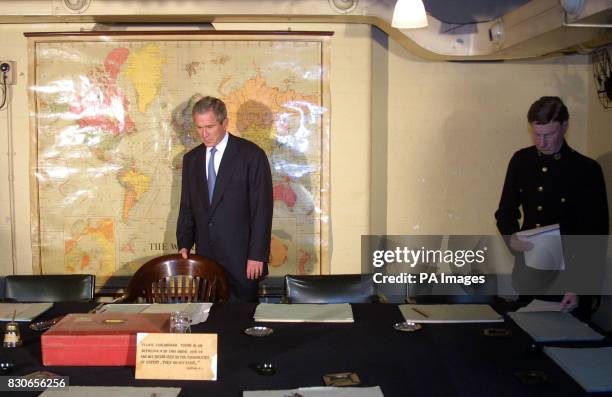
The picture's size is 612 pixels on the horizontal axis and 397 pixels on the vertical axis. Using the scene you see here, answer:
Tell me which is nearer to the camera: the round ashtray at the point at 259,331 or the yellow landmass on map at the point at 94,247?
the round ashtray at the point at 259,331

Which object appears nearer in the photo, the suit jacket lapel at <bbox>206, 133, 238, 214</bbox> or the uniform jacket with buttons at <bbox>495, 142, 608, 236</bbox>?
the uniform jacket with buttons at <bbox>495, 142, 608, 236</bbox>

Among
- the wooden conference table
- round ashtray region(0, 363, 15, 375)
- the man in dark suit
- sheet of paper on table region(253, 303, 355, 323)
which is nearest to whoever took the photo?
the wooden conference table

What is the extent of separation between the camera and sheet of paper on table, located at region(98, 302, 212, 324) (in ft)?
9.98

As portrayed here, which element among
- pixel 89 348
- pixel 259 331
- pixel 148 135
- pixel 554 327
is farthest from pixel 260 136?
pixel 89 348

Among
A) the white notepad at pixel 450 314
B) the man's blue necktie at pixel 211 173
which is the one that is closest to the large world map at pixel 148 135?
the man's blue necktie at pixel 211 173

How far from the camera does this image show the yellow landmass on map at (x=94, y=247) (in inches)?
210

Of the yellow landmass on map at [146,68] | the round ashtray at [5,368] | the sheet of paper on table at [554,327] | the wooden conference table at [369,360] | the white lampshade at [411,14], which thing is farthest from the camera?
the yellow landmass on map at [146,68]

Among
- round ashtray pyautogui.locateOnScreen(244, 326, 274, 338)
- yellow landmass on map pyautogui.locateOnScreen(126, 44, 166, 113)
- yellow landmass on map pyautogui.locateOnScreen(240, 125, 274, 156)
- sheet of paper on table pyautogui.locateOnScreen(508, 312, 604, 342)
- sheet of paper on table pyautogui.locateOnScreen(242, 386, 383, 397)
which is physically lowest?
sheet of paper on table pyautogui.locateOnScreen(242, 386, 383, 397)

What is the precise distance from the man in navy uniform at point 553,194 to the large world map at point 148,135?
66.1 inches

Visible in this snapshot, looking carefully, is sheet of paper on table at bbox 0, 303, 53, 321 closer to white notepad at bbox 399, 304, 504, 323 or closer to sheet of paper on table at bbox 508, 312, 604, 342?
white notepad at bbox 399, 304, 504, 323

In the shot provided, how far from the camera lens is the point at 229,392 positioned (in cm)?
223

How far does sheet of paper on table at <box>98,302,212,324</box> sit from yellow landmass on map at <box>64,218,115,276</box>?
2.19 metres

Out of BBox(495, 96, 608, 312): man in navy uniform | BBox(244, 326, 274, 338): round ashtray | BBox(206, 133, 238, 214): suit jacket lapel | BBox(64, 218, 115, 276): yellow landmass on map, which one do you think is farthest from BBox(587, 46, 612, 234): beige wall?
BBox(64, 218, 115, 276): yellow landmass on map

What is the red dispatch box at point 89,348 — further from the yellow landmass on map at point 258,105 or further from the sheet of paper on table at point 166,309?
the yellow landmass on map at point 258,105
